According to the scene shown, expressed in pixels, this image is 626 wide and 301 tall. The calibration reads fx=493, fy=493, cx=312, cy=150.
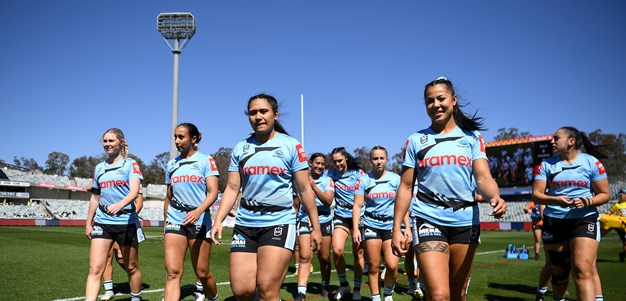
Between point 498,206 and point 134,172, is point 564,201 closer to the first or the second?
point 498,206

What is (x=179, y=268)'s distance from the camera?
6180mm

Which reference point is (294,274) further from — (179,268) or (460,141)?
(460,141)

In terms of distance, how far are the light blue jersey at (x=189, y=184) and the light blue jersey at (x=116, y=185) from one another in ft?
1.81

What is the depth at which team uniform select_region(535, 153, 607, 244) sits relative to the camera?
20.0 ft

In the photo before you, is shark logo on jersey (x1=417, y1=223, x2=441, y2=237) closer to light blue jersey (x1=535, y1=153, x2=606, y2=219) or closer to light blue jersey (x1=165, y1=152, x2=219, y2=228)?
light blue jersey (x1=535, y1=153, x2=606, y2=219)

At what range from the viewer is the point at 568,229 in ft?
20.3

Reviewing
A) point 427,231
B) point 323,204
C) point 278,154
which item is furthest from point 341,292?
→ point 427,231

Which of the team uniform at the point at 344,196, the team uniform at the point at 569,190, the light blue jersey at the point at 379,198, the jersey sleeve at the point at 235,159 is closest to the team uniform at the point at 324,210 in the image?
the team uniform at the point at 344,196

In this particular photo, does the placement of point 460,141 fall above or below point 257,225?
above

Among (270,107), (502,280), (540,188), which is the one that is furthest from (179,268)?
(502,280)

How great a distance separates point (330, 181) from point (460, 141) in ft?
15.4

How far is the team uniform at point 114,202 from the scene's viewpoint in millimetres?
6686

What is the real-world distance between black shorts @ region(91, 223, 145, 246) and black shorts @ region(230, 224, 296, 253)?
274 centimetres

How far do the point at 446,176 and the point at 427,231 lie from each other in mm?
513
